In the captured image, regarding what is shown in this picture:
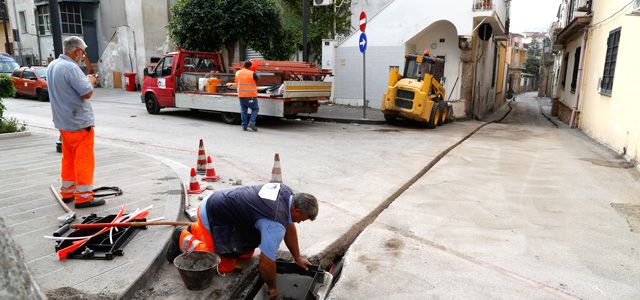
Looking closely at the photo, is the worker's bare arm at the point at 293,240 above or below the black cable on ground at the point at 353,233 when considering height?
above

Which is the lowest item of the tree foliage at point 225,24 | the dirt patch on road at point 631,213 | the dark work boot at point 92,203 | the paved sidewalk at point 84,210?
the dirt patch on road at point 631,213

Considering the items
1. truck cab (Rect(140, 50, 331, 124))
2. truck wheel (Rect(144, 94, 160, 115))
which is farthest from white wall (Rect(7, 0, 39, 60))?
truck cab (Rect(140, 50, 331, 124))

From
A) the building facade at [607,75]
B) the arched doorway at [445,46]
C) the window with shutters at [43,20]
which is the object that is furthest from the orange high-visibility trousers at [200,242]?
the window with shutters at [43,20]

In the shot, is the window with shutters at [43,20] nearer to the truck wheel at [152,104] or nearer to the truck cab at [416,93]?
the truck wheel at [152,104]

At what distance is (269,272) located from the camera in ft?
10.3

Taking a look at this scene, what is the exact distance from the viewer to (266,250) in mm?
3092

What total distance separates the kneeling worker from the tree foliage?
14.6 meters

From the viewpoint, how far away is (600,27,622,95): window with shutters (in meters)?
11.0

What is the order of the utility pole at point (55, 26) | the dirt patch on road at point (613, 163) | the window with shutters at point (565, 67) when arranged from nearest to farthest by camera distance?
the utility pole at point (55, 26) → the dirt patch on road at point (613, 163) → the window with shutters at point (565, 67)

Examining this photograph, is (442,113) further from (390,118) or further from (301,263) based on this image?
(301,263)

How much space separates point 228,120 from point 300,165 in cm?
547

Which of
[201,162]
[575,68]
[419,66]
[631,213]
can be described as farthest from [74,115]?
[575,68]

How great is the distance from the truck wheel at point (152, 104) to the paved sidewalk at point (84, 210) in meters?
5.99

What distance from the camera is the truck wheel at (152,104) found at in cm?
1384
